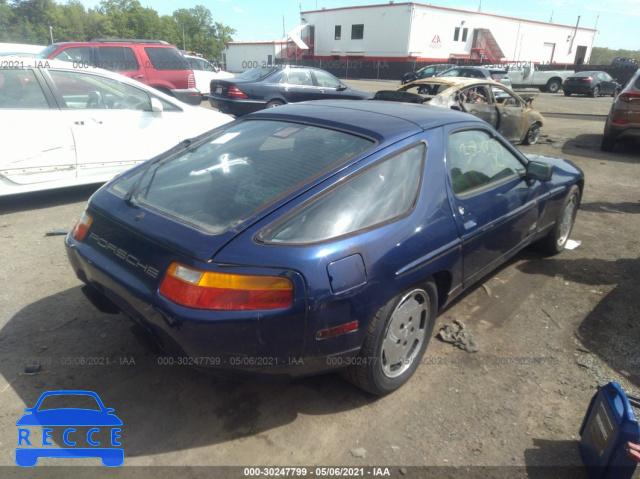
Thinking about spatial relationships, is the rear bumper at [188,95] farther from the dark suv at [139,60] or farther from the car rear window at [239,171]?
the car rear window at [239,171]

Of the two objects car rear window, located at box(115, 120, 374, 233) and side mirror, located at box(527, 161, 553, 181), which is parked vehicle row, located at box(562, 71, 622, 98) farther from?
car rear window, located at box(115, 120, 374, 233)

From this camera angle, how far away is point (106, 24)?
6506 centimetres

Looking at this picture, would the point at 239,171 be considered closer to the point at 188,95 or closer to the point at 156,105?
the point at 156,105

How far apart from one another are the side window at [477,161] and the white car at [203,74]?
45.1 ft

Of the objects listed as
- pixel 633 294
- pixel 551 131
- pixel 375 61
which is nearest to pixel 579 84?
pixel 551 131

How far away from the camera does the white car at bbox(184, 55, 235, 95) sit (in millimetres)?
16125

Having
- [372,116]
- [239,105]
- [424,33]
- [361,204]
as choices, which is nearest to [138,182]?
[361,204]

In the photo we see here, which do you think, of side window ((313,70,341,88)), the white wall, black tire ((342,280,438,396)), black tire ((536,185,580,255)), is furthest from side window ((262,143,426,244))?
the white wall

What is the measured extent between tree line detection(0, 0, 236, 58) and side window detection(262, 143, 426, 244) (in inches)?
2474

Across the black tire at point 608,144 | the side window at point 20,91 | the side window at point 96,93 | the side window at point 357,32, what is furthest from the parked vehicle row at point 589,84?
the side window at point 20,91

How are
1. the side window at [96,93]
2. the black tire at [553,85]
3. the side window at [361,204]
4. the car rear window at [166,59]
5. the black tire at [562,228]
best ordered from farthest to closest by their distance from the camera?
1. the black tire at [553,85]
2. the car rear window at [166,59]
3. the side window at [96,93]
4. the black tire at [562,228]
5. the side window at [361,204]

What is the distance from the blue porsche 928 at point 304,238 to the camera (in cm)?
194

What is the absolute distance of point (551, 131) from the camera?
12.0 m

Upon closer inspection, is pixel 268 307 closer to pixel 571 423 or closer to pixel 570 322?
pixel 571 423
